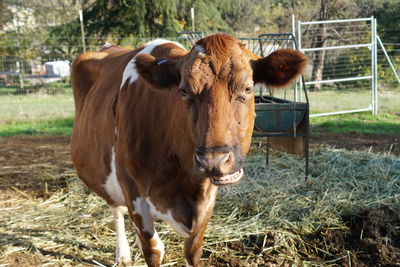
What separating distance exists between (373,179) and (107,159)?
11.9 feet

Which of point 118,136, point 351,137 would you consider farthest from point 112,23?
point 118,136

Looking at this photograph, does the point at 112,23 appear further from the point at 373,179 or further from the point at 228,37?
the point at 228,37

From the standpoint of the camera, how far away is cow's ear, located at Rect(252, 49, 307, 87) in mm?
2621

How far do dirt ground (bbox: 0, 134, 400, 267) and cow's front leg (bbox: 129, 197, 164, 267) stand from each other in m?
0.81

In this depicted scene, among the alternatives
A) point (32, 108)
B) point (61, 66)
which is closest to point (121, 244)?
point (32, 108)

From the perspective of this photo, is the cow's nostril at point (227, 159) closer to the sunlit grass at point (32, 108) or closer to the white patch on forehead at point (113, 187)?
the white patch on forehead at point (113, 187)

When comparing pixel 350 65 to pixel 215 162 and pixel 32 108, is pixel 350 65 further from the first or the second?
pixel 215 162

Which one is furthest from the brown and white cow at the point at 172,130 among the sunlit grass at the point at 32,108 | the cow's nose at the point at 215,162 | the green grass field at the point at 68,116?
the sunlit grass at the point at 32,108

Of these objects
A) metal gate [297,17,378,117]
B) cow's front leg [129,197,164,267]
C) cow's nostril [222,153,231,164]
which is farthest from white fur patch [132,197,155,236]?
metal gate [297,17,378,117]

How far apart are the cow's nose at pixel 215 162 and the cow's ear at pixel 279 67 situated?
0.70 meters

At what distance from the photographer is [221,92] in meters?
2.31

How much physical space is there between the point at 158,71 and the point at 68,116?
32.8ft

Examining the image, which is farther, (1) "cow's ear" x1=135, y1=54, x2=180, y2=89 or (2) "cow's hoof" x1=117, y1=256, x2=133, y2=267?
(2) "cow's hoof" x1=117, y1=256, x2=133, y2=267

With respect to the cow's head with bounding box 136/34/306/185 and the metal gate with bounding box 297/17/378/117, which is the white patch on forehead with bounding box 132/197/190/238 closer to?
the cow's head with bounding box 136/34/306/185
